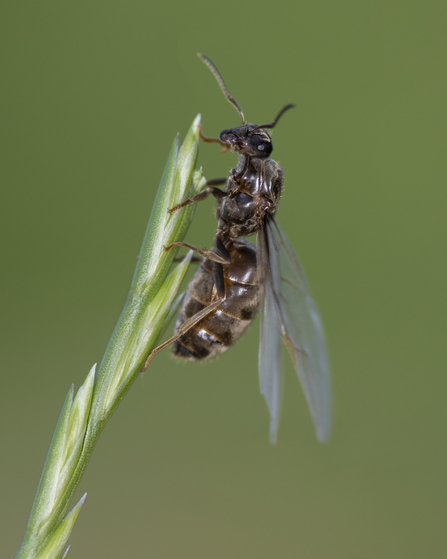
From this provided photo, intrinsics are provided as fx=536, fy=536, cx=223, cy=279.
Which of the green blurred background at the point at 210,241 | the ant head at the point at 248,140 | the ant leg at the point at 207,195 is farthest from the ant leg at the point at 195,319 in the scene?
the green blurred background at the point at 210,241

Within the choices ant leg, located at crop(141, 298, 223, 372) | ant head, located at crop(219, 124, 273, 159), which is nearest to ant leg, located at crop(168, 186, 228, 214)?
ant head, located at crop(219, 124, 273, 159)

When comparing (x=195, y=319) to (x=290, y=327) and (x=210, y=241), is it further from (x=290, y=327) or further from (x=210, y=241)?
(x=210, y=241)

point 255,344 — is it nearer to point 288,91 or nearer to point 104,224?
point 104,224

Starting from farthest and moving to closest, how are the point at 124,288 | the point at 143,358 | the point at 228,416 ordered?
the point at 124,288 → the point at 228,416 → the point at 143,358

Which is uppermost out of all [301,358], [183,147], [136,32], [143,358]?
[136,32]

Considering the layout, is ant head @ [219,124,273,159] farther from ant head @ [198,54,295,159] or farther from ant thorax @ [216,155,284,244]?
ant thorax @ [216,155,284,244]

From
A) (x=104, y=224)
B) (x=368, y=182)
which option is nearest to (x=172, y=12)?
(x=104, y=224)

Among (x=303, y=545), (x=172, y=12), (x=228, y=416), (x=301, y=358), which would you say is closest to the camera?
(x=301, y=358)

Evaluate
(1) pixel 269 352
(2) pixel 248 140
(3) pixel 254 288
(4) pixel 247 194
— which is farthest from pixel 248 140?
(1) pixel 269 352
